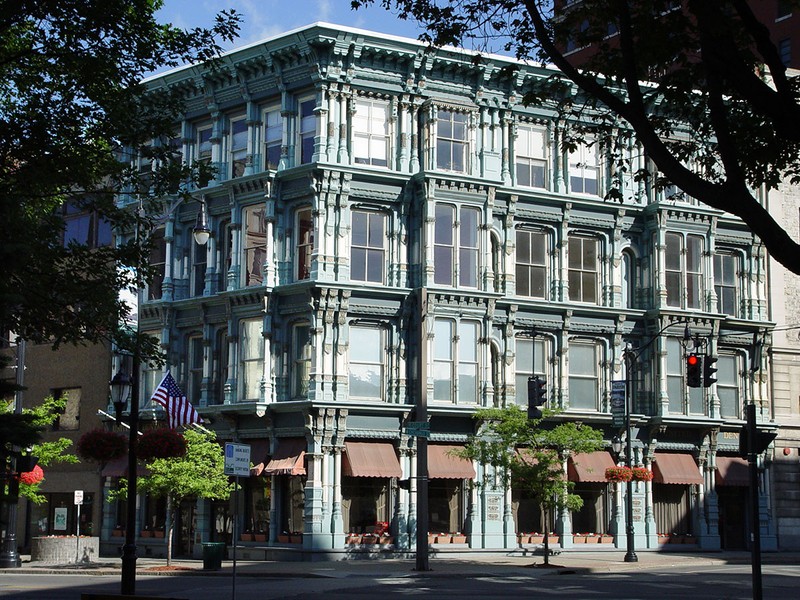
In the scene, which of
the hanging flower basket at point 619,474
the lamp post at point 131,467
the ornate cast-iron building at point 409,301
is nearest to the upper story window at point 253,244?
the ornate cast-iron building at point 409,301

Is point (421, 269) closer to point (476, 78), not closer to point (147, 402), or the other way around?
point (476, 78)

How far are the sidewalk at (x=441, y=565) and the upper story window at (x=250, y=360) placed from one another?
638 cm

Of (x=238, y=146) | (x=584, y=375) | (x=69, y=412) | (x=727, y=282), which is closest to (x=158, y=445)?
(x=238, y=146)

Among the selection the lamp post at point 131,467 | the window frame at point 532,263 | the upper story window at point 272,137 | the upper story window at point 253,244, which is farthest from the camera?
the window frame at point 532,263

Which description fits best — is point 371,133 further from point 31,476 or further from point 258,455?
point 31,476

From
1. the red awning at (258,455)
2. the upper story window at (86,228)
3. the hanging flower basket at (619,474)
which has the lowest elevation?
the hanging flower basket at (619,474)

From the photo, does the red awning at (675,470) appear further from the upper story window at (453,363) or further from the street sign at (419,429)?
the street sign at (419,429)

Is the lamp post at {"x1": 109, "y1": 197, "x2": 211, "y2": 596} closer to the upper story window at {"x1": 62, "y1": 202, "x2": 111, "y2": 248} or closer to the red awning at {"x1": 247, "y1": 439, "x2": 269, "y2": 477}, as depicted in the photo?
the red awning at {"x1": 247, "y1": 439, "x2": 269, "y2": 477}

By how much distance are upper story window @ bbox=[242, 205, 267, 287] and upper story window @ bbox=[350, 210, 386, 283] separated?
11.7 ft

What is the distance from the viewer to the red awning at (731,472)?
181 ft

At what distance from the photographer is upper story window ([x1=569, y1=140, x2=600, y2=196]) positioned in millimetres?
54266

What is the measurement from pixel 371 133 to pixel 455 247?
5361mm

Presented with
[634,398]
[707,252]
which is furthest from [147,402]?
[707,252]

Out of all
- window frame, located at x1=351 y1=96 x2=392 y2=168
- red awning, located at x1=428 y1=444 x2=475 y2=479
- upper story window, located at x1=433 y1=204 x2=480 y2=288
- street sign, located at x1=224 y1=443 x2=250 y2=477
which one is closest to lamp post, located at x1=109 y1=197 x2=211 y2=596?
street sign, located at x1=224 y1=443 x2=250 y2=477
